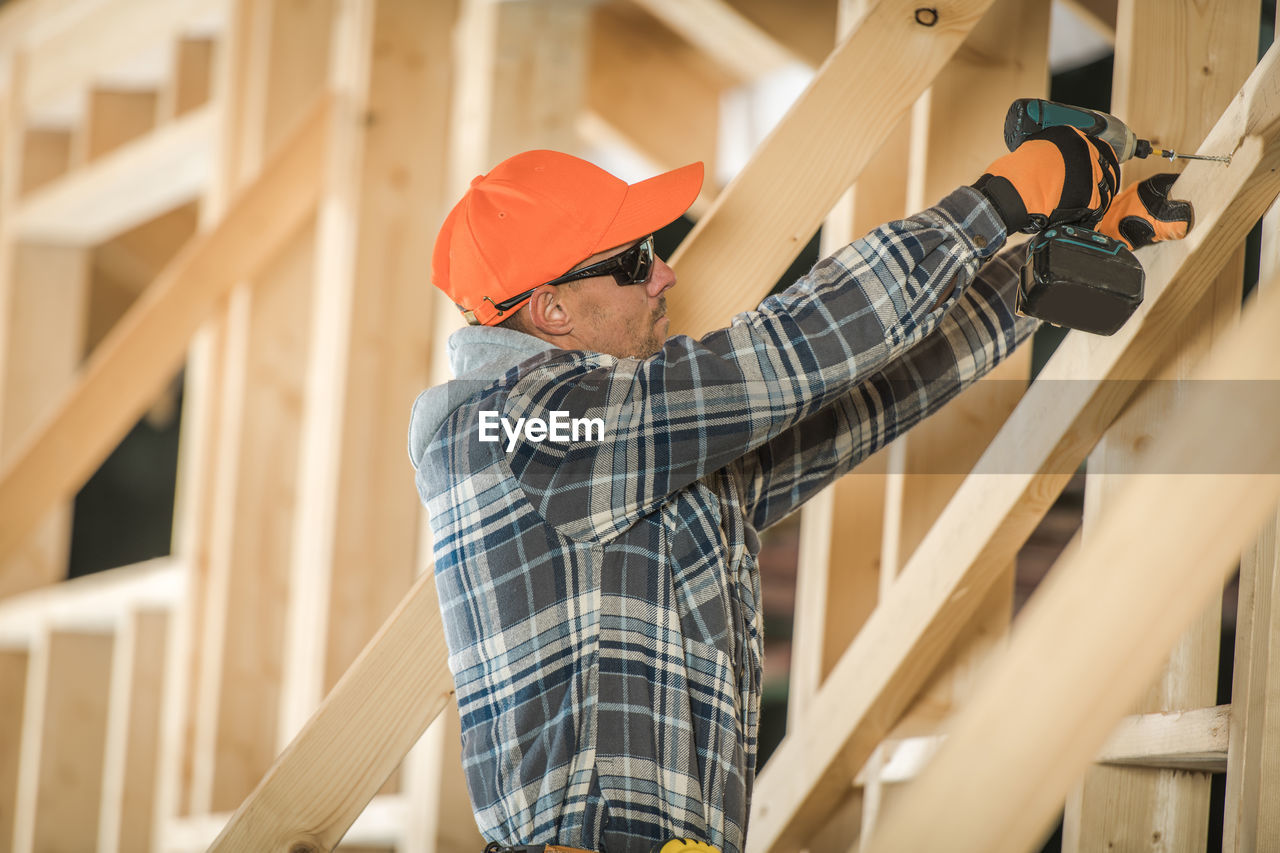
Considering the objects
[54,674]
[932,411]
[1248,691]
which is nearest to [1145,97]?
[932,411]

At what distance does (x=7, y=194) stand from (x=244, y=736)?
8.34ft

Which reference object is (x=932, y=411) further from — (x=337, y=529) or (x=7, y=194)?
(x=7, y=194)

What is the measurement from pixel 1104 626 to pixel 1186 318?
3.10 feet

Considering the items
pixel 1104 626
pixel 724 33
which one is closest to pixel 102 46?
pixel 724 33

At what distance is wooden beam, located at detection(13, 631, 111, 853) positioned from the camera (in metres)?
3.94

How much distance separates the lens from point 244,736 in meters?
3.18

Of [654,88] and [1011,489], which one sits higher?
[654,88]

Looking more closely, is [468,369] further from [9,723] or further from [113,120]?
[9,723]

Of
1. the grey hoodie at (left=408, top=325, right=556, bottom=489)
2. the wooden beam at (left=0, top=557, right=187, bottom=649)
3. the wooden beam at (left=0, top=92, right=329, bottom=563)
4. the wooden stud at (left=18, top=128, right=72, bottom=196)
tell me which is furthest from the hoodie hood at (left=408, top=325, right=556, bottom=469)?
the wooden stud at (left=18, top=128, right=72, bottom=196)

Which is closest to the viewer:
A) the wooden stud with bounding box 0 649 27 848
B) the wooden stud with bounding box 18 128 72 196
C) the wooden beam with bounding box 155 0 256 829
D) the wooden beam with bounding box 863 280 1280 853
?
the wooden beam with bounding box 863 280 1280 853

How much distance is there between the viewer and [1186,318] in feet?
5.42

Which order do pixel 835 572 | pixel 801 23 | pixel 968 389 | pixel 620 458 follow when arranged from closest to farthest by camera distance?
pixel 620 458 < pixel 968 389 < pixel 835 572 < pixel 801 23

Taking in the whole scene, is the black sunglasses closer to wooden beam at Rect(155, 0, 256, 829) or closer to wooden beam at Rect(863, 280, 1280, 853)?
wooden beam at Rect(863, 280, 1280, 853)

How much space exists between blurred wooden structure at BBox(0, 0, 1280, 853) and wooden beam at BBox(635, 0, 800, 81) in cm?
2
